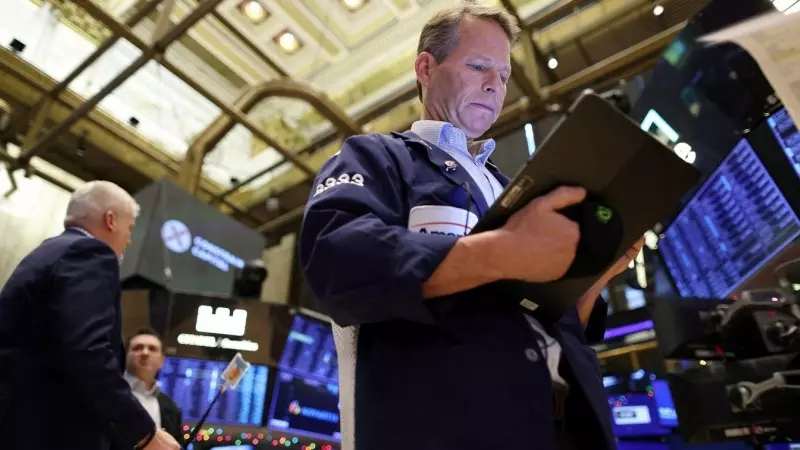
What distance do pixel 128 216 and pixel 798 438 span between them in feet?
8.54

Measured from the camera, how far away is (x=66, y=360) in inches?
74.0

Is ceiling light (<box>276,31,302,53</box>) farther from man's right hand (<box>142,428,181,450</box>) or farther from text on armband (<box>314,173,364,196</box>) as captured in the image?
text on armband (<box>314,173,364,196</box>)

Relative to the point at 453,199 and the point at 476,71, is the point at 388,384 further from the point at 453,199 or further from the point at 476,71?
the point at 476,71

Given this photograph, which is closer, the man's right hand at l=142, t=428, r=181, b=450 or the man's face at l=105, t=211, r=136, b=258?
the man's right hand at l=142, t=428, r=181, b=450

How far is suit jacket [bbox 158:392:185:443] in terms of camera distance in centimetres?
372

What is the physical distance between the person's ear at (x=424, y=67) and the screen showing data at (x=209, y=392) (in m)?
4.29

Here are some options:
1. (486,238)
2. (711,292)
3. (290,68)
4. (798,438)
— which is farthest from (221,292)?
(486,238)

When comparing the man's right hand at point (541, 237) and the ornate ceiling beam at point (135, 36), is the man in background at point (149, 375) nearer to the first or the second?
the ornate ceiling beam at point (135, 36)

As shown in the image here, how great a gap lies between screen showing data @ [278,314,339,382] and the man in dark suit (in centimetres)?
355

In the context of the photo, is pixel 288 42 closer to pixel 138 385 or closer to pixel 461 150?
pixel 138 385

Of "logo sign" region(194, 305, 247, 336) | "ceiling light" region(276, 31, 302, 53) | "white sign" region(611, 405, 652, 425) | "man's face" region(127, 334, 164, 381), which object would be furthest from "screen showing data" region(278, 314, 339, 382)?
"ceiling light" region(276, 31, 302, 53)

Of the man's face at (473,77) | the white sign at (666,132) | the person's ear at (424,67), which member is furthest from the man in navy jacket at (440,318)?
the white sign at (666,132)

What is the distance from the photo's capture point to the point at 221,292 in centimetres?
616

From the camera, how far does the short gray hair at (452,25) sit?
1.38m
